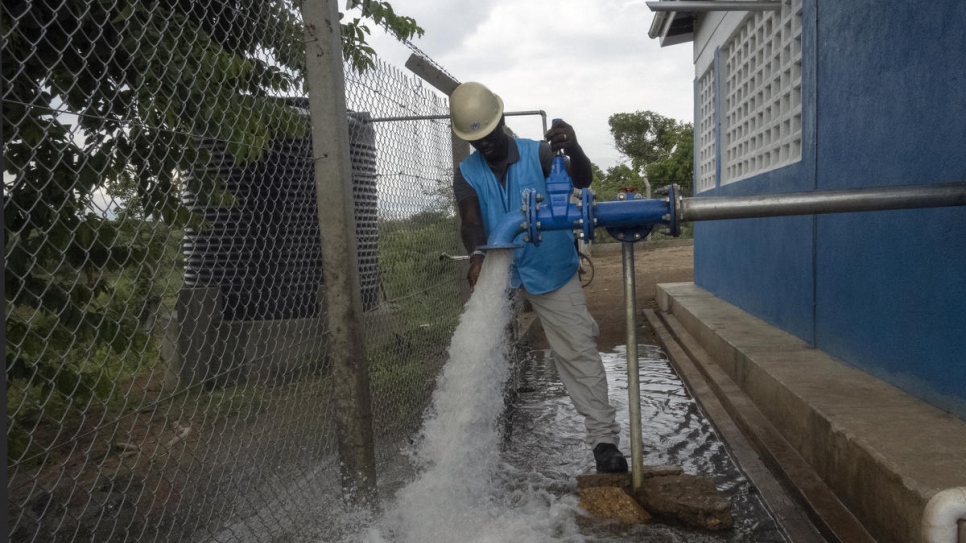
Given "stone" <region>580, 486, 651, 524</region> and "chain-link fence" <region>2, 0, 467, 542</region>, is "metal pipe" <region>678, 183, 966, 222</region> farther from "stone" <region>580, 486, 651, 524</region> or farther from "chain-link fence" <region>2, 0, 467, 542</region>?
"chain-link fence" <region>2, 0, 467, 542</region>

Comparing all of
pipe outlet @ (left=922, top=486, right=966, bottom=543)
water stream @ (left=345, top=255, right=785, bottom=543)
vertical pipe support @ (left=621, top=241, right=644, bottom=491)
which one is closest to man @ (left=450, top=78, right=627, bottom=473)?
water stream @ (left=345, top=255, right=785, bottom=543)

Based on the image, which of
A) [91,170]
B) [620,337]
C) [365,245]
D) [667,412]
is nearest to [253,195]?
[365,245]

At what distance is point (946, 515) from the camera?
1511mm

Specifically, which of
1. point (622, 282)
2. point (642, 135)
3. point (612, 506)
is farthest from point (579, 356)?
point (642, 135)

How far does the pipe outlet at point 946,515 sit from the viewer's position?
1508 millimetres

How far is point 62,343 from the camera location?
2.40 meters

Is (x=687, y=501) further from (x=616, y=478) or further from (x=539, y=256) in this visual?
(x=539, y=256)

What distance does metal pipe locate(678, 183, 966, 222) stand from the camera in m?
2.71

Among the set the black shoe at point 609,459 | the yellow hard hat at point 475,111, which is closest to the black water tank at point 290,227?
the yellow hard hat at point 475,111

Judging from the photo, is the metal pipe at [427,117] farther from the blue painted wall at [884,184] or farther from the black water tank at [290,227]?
the blue painted wall at [884,184]

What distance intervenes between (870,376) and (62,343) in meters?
3.68

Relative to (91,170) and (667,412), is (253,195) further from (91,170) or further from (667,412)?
(667,412)

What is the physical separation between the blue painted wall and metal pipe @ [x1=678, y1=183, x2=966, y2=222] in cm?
40

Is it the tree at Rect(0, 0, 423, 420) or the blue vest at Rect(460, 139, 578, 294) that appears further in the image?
the blue vest at Rect(460, 139, 578, 294)
